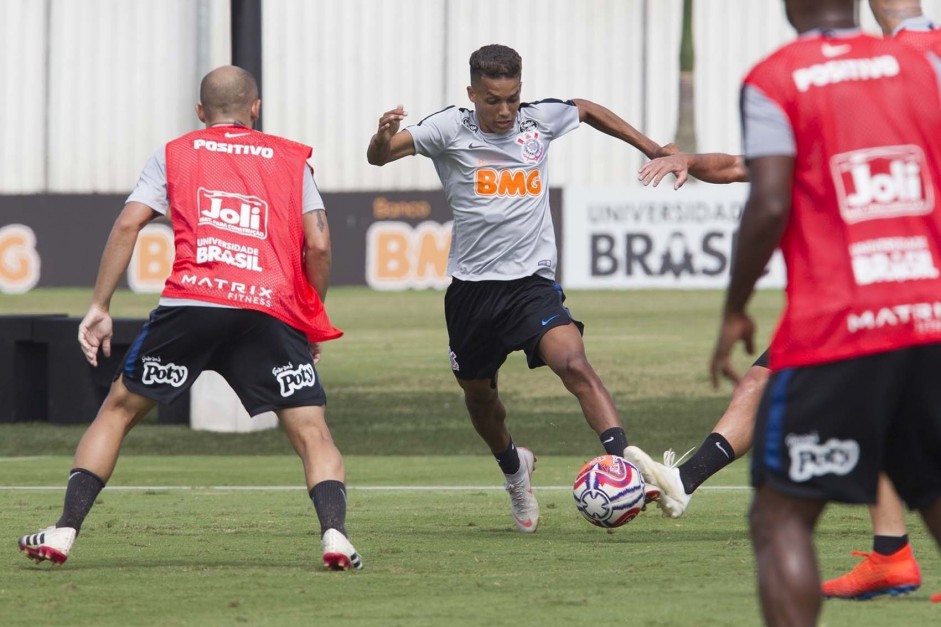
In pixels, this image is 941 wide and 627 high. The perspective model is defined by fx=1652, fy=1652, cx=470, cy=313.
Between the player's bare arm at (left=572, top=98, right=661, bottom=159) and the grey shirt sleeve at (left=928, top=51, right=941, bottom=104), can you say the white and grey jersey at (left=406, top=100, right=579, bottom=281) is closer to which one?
the player's bare arm at (left=572, top=98, right=661, bottom=159)

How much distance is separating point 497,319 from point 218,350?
76.1 inches

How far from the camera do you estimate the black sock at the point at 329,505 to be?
6.58 metres

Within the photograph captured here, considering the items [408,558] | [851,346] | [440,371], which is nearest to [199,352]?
[408,558]

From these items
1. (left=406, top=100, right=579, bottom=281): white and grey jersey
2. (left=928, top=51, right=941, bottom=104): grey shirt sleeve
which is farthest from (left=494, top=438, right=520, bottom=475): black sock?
(left=928, top=51, right=941, bottom=104): grey shirt sleeve

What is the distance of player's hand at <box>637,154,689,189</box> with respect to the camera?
6.67 m

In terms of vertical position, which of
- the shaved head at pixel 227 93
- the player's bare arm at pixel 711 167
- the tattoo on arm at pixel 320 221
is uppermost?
the shaved head at pixel 227 93

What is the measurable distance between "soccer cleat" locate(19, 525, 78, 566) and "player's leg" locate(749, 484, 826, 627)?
133 inches

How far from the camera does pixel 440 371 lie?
1973 centimetres

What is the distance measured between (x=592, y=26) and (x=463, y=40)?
10.6 feet

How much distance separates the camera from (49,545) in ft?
21.4

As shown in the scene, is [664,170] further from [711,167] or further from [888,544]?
[888,544]

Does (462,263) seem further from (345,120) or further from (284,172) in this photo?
(345,120)

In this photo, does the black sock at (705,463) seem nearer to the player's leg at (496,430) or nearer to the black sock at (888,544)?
the player's leg at (496,430)

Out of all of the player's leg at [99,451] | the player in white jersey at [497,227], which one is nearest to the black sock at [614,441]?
the player in white jersey at [497,227]
